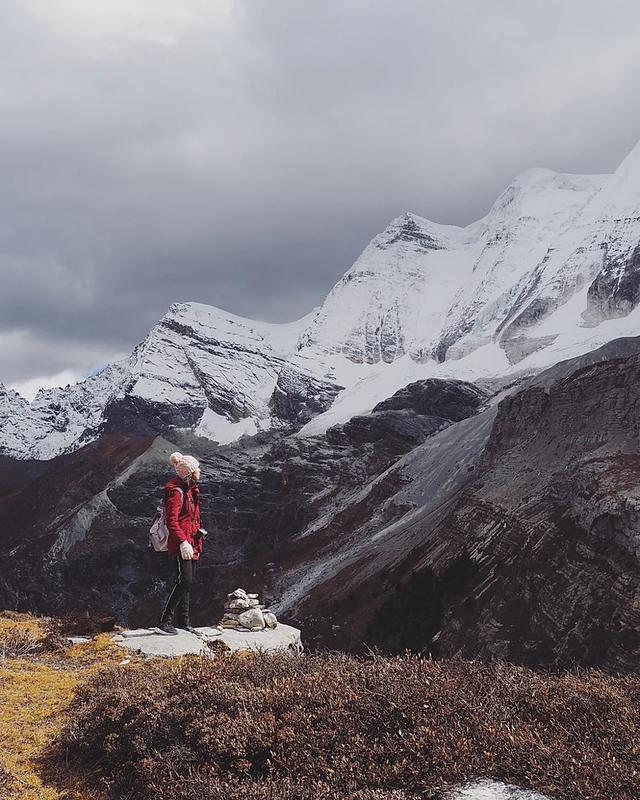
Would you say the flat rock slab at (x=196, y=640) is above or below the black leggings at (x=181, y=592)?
below

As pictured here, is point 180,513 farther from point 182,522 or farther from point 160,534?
point 160,534

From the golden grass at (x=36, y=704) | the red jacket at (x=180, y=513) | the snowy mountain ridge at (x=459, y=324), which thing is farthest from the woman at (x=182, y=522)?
the snowy mountain ridge at (x=459, y=324)

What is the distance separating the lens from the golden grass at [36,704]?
5.28 metres

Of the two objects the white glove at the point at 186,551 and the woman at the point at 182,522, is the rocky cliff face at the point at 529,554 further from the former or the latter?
the white glove at the point at 186,551

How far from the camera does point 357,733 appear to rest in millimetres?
4625

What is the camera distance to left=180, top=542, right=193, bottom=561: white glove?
929 centimetres

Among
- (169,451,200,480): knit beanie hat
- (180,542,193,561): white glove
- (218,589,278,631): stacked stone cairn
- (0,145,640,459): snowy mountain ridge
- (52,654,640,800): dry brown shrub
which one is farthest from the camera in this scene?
(0,145,640,459): snowy mountain ridge

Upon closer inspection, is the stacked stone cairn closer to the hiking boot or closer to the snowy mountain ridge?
the hiking boot

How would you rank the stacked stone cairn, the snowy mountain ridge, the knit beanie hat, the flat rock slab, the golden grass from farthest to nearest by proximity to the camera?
the snowy mountain ridge, the stacked stone cairn, the knit beanie hat, the flat rock slab, the golden grass

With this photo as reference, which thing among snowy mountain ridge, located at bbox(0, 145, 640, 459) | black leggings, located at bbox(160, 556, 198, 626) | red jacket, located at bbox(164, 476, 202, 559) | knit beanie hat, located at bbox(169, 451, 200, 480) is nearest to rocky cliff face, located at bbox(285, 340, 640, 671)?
black leggings, located at bbox(160, 556, 198, 626)

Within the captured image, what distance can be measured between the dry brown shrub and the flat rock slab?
2.84 metres

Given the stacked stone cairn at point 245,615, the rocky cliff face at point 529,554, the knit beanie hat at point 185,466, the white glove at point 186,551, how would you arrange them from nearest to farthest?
the white glove at point 186,551
the knit beanie hat at point 185,466
the stacked stone cairn at point 245,615
the rocky cliff face at point 529,554

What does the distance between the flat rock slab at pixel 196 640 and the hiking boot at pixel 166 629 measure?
0.20 feet

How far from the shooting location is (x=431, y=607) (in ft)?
126
